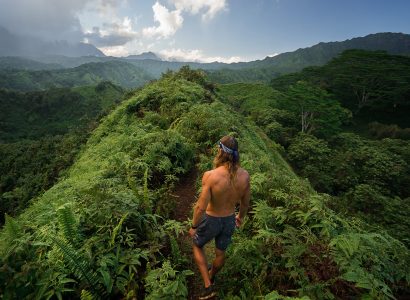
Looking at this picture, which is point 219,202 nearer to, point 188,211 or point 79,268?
point 79,268

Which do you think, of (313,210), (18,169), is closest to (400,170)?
(313,210)

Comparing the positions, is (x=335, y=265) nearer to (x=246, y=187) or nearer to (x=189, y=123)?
(x=246, y=187)

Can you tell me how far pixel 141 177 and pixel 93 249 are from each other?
349cm

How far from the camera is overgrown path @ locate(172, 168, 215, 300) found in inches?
192

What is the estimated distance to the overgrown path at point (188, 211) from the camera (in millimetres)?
4867

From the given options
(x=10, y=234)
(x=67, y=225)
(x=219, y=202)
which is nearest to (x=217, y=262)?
(x=219, y=202)

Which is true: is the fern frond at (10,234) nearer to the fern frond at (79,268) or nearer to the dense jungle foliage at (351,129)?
the fern frond at (79,268)

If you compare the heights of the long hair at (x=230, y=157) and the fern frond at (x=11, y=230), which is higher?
the long hair at (x=230, y=157)

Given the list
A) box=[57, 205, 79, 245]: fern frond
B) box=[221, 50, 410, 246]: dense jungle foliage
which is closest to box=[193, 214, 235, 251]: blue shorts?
box=[57, 205, 79, 245]: fern frond

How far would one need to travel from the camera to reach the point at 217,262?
4598mm

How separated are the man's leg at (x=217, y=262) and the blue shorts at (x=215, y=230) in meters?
0.08

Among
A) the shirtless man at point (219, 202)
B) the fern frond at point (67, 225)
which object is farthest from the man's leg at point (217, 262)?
the fern frond at point (67, 225)

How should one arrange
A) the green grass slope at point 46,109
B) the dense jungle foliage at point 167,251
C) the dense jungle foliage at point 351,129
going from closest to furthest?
the dense jungle foliage at point 167,251
the dense jungle foliage at point 351,129
the green grass slope at point 46,109

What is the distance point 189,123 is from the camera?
12.2 metres
